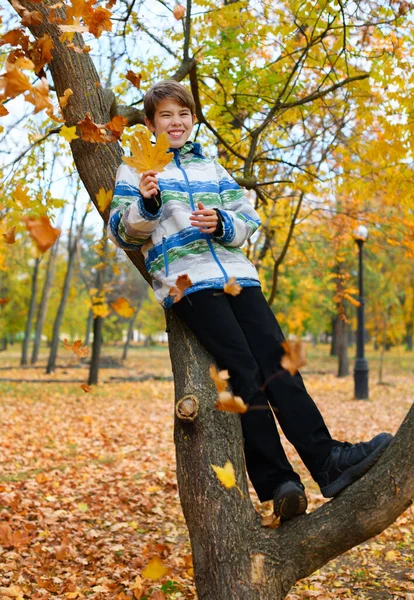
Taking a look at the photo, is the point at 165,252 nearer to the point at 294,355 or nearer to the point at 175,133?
the point at 175,133

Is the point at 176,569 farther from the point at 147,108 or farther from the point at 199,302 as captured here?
the point at 147,108

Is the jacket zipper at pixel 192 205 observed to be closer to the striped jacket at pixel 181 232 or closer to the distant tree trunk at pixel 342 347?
the striped jacket at pixel 181 232

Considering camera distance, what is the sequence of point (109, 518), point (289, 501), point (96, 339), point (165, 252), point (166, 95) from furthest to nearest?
1. point (96, 339)
2. point (109, 518)
3. point (166, 95)
4. point (165, 252)
5. point (289, 501)

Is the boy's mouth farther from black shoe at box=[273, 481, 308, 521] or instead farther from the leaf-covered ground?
the leaf-covered ground

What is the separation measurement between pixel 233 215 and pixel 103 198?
690 mm

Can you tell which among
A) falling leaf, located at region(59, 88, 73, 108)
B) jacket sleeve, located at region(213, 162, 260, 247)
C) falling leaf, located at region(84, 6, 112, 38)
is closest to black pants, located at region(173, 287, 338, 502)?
jacket sleeve, located at region(213, 162, 260, 247)

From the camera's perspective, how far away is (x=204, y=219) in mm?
2205

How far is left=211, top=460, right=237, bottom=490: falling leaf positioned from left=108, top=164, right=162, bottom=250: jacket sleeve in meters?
0.98

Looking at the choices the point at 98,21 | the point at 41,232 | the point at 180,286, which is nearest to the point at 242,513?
the point at 180,286

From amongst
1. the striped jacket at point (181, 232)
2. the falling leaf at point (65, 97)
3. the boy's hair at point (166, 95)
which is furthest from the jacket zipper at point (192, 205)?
the falling leaf at point (65, 97)

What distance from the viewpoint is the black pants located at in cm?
219

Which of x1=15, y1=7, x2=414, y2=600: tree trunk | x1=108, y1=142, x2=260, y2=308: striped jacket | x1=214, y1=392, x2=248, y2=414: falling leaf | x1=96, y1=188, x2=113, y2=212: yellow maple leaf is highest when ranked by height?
x1=96, y1=188, x2=113, y2=212: yellow maple leaf

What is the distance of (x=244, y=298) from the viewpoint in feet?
7.82

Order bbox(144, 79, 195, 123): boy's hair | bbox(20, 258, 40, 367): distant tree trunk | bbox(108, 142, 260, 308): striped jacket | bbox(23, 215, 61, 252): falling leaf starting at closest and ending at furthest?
bbox(23, 215, 61, 252): falling leaf < bbox(108, 142, 260, 308): striped jacket < bbox(144, 79, 195, 123): boy's hair < bbox(20, 258, 40, 367): distant tree trunk
